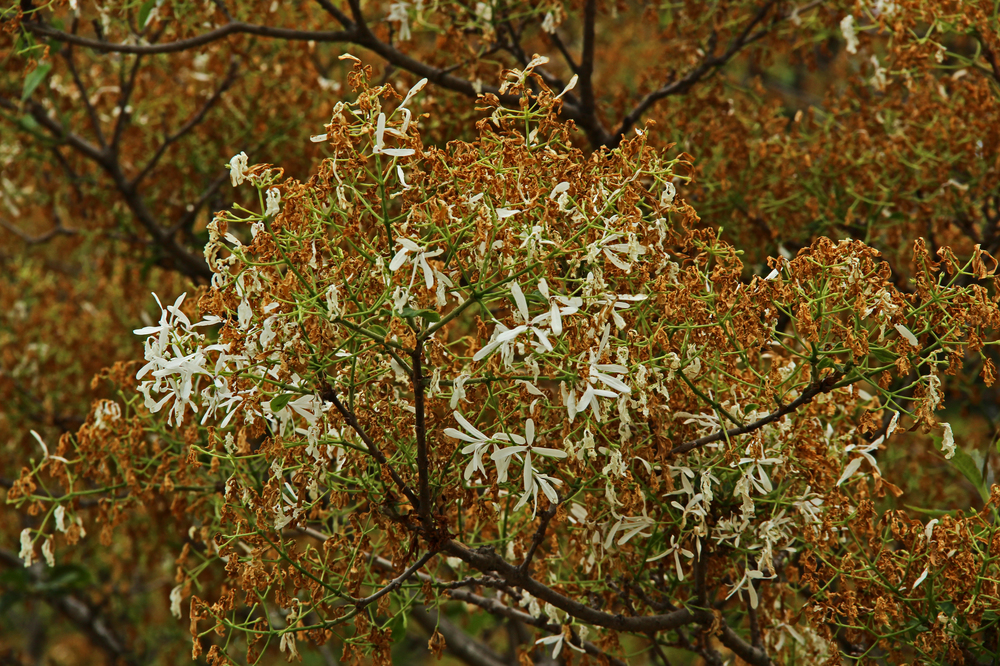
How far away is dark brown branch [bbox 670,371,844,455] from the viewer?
1522mm

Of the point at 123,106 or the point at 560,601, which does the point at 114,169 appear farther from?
the point at 560,601

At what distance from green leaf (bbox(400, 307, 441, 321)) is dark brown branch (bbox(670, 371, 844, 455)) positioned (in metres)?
0.51

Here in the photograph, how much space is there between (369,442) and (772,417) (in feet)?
2.07

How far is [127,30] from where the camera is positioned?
2938 mm

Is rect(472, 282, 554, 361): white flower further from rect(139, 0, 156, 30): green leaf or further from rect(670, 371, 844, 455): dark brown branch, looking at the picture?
rect(139, 0, 156, 30): green leaf

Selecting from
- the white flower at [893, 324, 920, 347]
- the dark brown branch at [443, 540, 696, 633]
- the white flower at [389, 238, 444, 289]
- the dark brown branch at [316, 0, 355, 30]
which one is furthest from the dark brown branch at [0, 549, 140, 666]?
the white flower at [893, 324, 920, 347]

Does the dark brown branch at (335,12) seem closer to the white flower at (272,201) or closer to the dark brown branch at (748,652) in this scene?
the white flower at (272,201)

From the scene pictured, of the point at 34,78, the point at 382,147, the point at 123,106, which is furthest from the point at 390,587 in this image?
the point at 123,106

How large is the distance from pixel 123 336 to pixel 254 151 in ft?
3.33

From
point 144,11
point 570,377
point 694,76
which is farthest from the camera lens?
point 694,76

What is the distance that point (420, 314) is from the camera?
1.34 m

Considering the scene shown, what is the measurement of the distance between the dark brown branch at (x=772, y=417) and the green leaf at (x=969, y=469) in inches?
22.6

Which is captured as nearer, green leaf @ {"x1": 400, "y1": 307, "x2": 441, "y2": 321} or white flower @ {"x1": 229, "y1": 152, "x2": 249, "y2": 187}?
green leaf @ {"x1": 400, "y1": 307, "x2": 441, "y2": 321}

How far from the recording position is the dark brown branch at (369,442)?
1.48 metres
